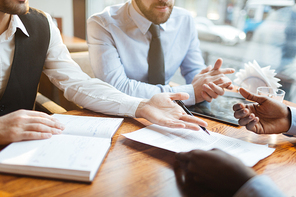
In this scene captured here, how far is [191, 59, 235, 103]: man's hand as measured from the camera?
116cm

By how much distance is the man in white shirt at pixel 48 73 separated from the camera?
0.92 metres

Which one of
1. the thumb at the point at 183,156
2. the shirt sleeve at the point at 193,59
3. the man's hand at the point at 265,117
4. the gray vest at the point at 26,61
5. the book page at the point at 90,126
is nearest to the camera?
the thumb at the point at 183,156

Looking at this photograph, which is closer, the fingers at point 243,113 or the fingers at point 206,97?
the fingers at point 243,113

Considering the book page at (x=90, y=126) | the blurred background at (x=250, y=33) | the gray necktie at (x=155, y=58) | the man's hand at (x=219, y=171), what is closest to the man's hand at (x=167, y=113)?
the book page at (x=90, y=126)

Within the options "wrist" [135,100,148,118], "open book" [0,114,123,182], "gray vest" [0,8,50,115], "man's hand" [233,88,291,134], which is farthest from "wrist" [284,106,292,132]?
"gray vest" [0,8,50,115]

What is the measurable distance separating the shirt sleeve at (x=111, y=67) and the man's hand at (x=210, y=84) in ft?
0.16

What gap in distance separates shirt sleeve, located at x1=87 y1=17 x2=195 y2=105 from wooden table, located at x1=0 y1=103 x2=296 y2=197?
518 millimetres

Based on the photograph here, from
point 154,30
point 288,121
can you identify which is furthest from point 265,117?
point 154,30

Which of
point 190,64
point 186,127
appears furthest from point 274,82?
point 186,127

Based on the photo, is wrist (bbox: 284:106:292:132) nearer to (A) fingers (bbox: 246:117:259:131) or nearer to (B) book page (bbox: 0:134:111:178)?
(A) fingers (bbox: 246:117:259:131)

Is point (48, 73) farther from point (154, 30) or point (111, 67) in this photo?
point (154, 30)

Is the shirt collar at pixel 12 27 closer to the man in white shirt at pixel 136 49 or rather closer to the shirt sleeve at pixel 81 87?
the shirt sleeve at pixel 81 87

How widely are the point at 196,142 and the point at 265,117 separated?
14.7 inches

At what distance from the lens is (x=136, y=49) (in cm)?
143
